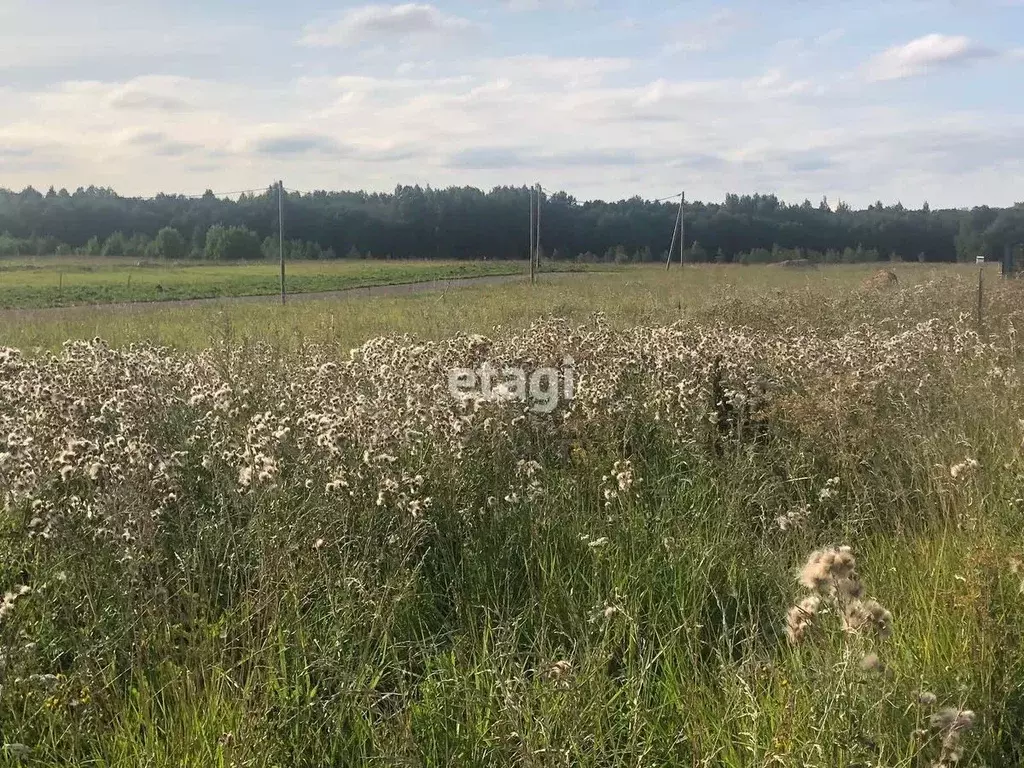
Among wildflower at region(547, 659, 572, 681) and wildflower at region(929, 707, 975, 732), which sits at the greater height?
wildflower at region(929, 707, 975, 732)

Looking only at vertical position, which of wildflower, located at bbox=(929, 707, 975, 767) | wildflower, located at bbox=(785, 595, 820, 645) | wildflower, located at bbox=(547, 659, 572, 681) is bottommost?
wildflower, located at bbox=(547, 659, 572, 681)

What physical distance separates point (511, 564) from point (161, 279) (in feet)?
95.8

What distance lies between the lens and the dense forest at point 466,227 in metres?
33.0

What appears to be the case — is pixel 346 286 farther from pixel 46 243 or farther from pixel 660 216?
pixel 660 216

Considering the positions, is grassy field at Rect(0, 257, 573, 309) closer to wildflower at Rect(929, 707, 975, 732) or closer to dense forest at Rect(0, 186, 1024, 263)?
dense forest at Rect(0, 186, 1024, 263)

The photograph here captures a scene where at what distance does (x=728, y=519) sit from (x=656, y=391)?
1.63 m

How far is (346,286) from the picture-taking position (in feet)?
96.7

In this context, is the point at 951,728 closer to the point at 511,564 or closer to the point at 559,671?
the point at 559,671

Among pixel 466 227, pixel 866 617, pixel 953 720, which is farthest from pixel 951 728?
pixel 466 227

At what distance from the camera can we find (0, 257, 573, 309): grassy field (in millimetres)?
24203

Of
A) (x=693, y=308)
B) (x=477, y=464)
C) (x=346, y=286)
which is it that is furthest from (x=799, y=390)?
(x=346, y=286)

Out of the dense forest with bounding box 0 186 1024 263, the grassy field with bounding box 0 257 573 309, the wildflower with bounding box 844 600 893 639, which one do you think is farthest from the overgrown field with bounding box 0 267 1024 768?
the grassy field with bounding box 0 257 573 309

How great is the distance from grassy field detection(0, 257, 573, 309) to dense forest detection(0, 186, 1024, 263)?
1.20 metres

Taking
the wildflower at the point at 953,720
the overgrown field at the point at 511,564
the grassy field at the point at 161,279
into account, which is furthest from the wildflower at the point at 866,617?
the grassy field at the point at 161,279
